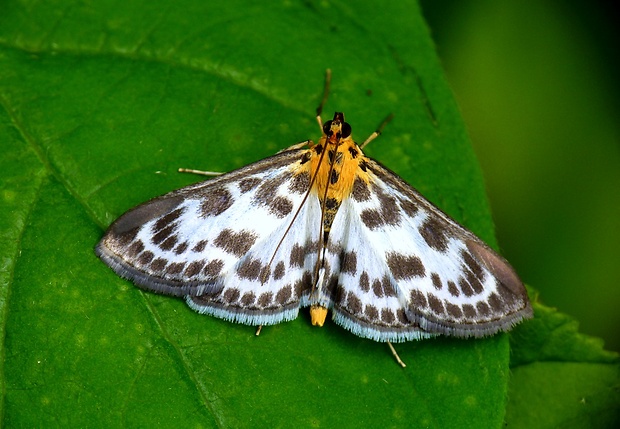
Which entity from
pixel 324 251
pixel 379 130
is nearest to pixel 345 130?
pixel 379 130

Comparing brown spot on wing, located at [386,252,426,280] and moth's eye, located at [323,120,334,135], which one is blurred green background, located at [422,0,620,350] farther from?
moth's eye, located at [323,120,334,135]

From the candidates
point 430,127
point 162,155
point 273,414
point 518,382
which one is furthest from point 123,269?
point 518,382

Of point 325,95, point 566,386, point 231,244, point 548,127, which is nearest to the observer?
point 231,244

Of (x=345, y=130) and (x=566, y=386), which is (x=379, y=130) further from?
(x=566, y=386)

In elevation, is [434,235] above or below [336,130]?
below

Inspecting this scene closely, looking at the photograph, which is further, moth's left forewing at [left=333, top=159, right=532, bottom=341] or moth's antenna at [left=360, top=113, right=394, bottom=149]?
moth's antenna at [left=360, top=113, right=394, bottom=149]

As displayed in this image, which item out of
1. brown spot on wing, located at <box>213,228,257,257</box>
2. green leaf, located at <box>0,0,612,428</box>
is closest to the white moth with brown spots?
brown spot on wing, located at <box>213,228,257,257</box>

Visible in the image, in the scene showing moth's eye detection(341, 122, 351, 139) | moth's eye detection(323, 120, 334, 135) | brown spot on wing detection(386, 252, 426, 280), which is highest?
moth's eye detection(341, 122, 351, 139)
